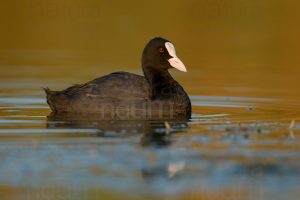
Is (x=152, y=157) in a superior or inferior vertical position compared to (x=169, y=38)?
inferior

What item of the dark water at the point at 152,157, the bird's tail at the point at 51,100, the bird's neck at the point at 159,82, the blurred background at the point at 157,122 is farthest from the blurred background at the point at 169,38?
the dark water at the point at 152,157

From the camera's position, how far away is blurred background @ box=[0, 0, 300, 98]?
1711cm

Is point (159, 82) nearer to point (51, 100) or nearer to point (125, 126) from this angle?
point (51, 100)

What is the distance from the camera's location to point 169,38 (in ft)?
73.5

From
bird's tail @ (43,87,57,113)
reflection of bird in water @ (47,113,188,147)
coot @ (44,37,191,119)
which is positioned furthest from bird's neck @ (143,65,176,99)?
bird's tail @ (43,87,57,113)

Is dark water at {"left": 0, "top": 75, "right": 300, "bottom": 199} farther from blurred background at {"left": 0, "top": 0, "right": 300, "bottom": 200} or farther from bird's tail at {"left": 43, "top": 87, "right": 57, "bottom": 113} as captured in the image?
bird's tail at {"left": 43, "top": 87, "right": 57, "bottom": 113}

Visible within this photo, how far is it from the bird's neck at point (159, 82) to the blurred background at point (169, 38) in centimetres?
214

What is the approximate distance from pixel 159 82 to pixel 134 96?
85 centimetres

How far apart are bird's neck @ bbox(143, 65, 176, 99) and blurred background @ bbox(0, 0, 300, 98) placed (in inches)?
84.1

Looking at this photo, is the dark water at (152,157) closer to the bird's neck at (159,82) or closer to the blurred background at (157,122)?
the blurred background at (157,122)

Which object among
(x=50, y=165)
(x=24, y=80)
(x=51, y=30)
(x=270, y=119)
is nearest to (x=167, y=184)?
(x=50, y=165)

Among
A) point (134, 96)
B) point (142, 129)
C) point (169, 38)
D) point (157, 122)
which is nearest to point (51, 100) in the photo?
point (134, 96)

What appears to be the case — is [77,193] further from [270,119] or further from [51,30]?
[51,30]

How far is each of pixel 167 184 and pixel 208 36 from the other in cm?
1640
